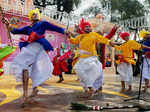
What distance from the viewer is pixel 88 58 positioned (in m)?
5.23

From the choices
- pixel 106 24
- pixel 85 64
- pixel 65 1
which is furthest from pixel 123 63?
pixel 65 1

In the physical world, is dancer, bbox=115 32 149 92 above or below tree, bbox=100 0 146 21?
below

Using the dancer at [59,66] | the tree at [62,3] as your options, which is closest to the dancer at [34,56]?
the dancer at [59,66]

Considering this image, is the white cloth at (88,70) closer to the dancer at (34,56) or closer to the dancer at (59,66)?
the dancer at (34,56)

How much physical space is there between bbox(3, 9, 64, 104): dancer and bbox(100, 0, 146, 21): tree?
3434 cm

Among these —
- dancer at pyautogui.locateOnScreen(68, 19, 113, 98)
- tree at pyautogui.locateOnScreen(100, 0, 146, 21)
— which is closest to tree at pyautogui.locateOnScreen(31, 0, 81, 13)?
tree at pyautogui.locateOnScreen(100, 0, 146, 21)

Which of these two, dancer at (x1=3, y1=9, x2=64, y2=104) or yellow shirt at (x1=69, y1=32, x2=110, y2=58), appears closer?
dancer at (x1=3, y1=9, x2=64, y2=104)

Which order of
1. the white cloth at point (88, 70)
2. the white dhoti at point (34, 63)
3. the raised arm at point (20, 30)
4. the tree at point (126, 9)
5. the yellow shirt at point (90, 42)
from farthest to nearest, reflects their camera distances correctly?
1. the tree at point (126, 9)
2. the yellow shirt at point (90, 42)
3. the white cloth at point (88, 70)
4. the raised arm at point (20, 30)
5. the white dhoti at point (34, 63)

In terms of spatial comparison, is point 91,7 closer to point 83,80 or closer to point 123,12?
point 123,12

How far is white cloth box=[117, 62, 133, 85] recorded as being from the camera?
6.37m

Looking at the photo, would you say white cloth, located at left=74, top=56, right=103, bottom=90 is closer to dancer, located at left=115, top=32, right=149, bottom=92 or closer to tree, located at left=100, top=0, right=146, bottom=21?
dancer, located at left=115, top=32, right=149, bottom=92

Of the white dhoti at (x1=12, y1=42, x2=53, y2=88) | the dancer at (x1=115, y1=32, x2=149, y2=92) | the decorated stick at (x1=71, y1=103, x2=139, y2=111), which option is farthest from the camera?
the dancer at (x1=115, y1=32, x2=149, y2=92)

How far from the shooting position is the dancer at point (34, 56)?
14.4 ft

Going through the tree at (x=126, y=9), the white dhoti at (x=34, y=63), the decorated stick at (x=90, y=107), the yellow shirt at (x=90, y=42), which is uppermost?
the tree at (x=126, y=9)
